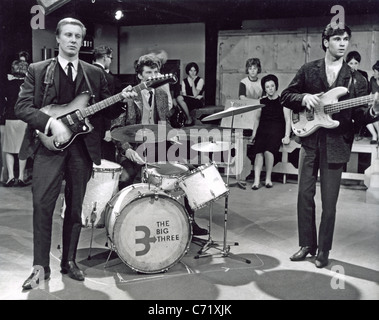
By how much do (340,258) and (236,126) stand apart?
4.57m

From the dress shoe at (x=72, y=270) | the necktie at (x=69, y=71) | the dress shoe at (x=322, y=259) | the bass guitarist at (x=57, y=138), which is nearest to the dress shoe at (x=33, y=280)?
the bass guitarist at (x=57, y=138)

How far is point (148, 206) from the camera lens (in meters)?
4.08

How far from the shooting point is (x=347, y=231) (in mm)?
5660

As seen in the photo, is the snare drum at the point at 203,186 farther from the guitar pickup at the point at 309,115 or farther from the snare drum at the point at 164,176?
the guitar pickup at the point at 309,115

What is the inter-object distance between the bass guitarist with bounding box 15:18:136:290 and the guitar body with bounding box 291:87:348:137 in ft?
5.13

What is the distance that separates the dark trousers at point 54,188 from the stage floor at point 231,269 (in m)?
0.36

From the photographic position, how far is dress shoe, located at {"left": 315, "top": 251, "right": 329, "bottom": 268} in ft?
14.6

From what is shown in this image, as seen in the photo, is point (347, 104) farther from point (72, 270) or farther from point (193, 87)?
point (193, 87)

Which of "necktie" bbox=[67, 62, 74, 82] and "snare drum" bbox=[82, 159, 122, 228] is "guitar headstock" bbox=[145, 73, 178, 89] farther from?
"snare drum" bbox=[82, 159, 122, 228]

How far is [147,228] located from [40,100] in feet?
4.21

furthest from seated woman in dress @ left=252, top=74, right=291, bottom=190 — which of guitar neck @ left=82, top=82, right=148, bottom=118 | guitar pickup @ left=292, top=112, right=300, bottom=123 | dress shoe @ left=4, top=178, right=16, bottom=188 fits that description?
guitar neck @ left=82, top=82, right=148, bottom=118

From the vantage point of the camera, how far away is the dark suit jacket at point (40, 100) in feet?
12.2

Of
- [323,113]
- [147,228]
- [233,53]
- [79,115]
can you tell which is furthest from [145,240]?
[233,53]

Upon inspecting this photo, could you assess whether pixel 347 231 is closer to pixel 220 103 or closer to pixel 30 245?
pixel 30 245
